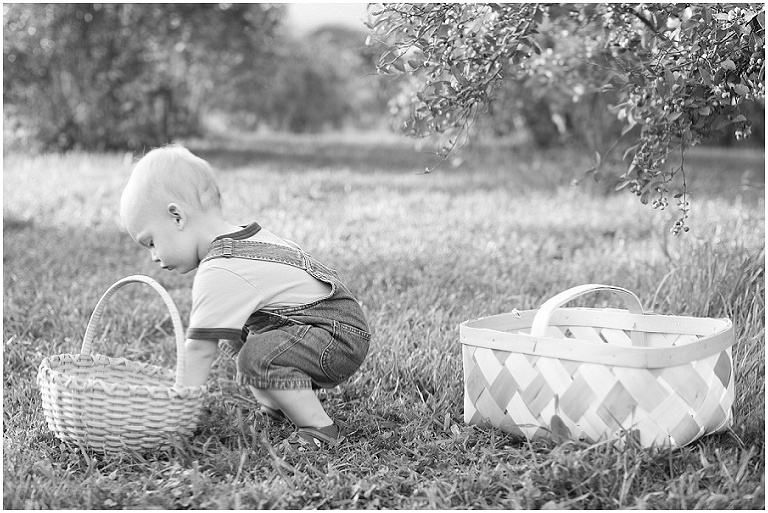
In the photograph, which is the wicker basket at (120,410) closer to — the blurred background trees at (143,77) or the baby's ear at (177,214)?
the baby's ear at (177,214)

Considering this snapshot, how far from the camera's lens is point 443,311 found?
10.6 ft

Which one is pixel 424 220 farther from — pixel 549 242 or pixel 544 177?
pixel 544 177

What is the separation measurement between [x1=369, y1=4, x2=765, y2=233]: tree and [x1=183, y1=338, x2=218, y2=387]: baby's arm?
991 mm

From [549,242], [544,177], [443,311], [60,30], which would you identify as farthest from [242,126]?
[443,311]

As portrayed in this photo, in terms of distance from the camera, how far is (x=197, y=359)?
7.16 feet

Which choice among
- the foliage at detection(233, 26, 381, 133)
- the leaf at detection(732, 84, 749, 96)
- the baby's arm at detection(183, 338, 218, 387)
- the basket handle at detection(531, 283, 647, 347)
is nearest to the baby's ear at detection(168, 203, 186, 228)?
the baby's arm at detection(183, 338, 218, 387)

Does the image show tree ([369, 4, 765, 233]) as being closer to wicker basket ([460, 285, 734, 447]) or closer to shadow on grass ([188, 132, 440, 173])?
wicker basket ([460, 285, 734, 447])

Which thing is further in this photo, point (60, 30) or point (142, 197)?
point (60, 30)

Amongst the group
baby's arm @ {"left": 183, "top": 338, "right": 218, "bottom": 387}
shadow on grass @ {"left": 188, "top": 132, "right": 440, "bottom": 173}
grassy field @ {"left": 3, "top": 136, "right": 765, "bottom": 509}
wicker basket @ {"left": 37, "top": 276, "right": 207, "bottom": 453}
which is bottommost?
shadow on grass @ {"left": 188, "top": 132, "right": 440, "bottom": 173}

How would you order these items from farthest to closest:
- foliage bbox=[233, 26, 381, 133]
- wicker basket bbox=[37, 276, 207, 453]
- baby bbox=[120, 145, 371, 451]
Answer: foliage bbox=[233, 26, 381, 133] < baby bbox=[120, 145, 371, 451] < wicker basket bbox=[37, 276, 207, 453]

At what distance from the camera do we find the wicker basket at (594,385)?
6.58 ft

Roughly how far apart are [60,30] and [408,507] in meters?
7.14

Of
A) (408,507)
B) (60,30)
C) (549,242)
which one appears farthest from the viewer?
(60,30)

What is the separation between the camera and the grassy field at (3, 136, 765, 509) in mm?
1921
